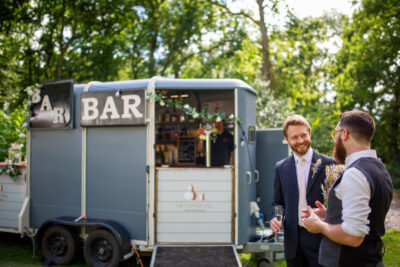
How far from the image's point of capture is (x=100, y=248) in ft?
17.1

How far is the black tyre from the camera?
542 cm

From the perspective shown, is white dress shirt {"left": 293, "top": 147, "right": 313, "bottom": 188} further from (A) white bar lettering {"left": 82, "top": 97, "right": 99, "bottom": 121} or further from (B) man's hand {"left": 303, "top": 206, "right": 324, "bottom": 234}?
(A) white bar lettering {"left": 82, "top": 97, "right": 99, "bottom": 121}

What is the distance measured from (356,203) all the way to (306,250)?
1.09 meters

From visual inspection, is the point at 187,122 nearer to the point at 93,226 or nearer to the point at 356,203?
the point at 93,226

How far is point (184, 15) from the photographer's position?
58.9 feet

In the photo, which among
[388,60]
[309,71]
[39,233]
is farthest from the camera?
[309,71]

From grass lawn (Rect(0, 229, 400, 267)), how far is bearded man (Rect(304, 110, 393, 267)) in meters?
3.96

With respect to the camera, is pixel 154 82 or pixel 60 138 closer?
pixel 154 82

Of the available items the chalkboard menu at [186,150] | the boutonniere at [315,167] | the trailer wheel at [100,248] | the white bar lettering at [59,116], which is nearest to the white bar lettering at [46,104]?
the white bar lettering at [59,116]

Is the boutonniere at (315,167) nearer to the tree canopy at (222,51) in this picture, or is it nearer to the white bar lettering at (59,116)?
the white bar lettering at (59,116)

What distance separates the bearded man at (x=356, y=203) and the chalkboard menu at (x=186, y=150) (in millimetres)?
4662

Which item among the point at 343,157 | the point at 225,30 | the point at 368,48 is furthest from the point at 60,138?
the point at 225,30

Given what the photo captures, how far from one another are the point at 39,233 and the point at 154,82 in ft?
10.6

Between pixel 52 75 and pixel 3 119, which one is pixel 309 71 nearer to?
pixel 52 75
